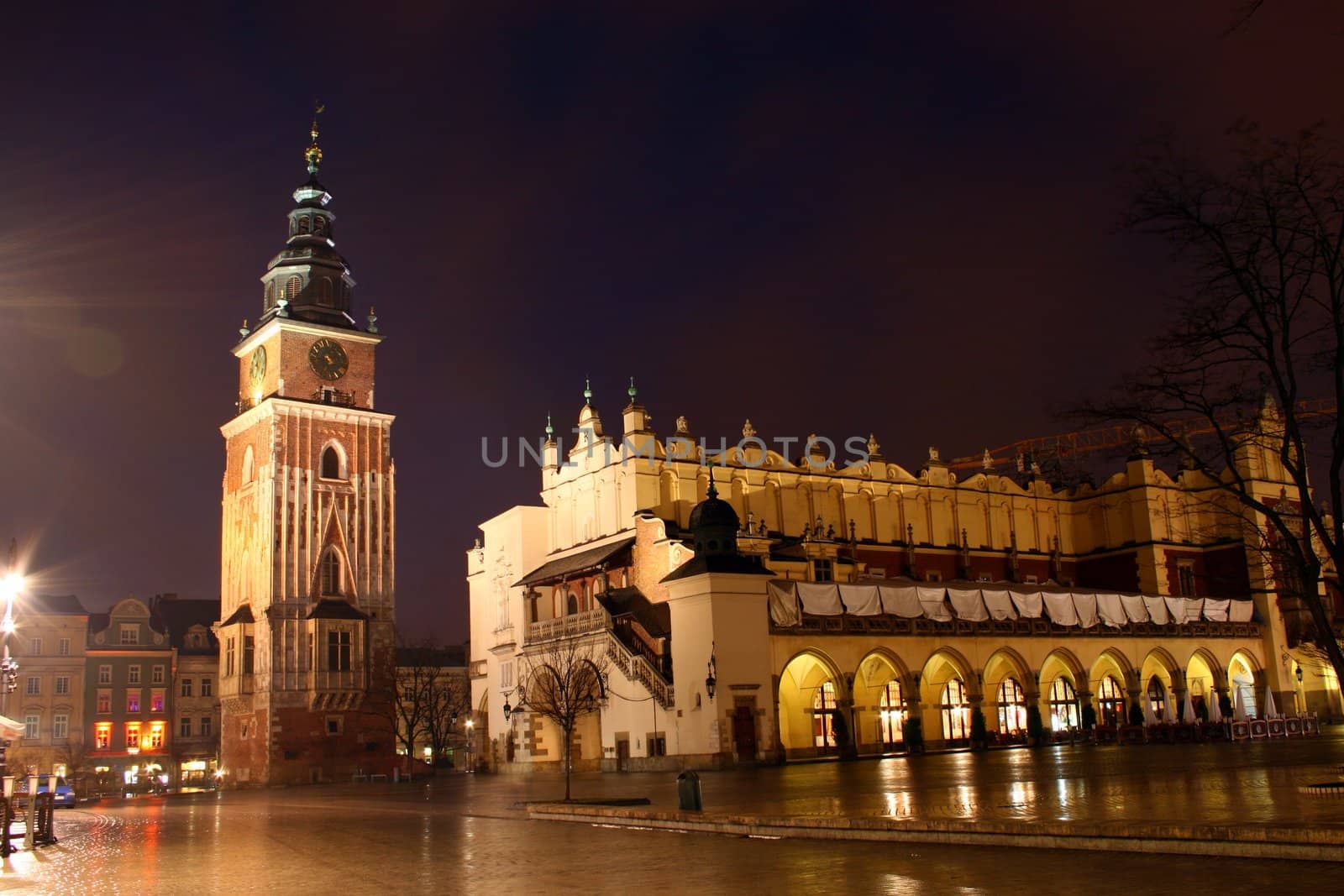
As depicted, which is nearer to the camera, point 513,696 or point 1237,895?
point 1237,895

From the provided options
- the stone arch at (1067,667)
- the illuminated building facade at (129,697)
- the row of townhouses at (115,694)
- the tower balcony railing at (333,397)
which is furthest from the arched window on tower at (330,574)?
the stone arch at (1067,667)

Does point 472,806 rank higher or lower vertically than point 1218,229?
lower

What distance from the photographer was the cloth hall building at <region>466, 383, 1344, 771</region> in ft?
150

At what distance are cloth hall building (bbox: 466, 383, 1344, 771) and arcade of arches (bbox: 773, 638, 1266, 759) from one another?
0.11 m

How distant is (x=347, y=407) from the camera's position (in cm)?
7588

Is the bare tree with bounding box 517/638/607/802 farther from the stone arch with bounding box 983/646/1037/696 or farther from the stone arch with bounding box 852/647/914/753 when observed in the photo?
the stone arch with bounding box 983/646/1037/696

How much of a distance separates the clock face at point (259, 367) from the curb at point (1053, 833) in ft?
199

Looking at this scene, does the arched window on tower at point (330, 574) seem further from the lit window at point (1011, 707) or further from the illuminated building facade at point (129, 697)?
the lit window at point (1011, 707)

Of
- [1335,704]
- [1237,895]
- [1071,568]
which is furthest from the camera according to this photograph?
[1071,568]

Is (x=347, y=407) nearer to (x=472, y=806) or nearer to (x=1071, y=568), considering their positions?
(x=1071, y=568)

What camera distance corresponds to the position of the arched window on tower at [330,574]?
241 ft

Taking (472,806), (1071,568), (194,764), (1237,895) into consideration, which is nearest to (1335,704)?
(1071,568)

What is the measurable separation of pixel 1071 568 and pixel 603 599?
105 feet

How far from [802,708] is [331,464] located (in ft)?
121
